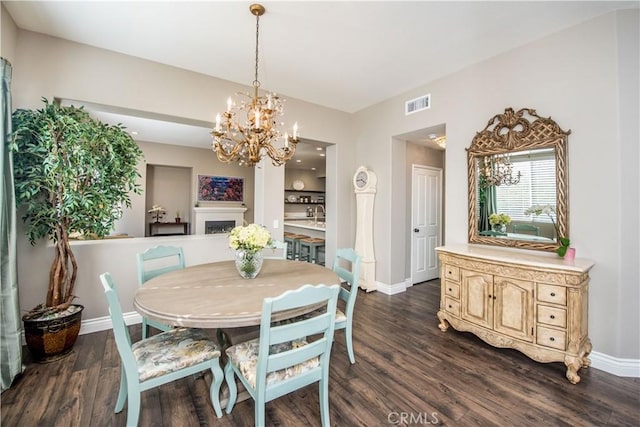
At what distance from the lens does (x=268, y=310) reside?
1341mm

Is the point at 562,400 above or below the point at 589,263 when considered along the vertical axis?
below

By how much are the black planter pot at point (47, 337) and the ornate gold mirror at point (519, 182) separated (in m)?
4.12

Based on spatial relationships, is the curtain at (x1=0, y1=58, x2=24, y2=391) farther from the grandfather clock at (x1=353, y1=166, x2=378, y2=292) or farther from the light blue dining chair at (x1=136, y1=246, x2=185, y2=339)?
the grandfather clock at (x1=353, y1=166, x2=378, y2=292)

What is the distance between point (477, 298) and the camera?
2699 millimetres

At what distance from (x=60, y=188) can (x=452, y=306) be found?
12.7 feet

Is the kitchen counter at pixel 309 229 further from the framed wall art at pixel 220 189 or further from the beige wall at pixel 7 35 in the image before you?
the beige wall at pixel 7 35

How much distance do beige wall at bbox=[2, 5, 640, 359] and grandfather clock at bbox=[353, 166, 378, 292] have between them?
39.6 inches

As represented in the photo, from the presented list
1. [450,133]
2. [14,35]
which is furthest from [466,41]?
[14,35]

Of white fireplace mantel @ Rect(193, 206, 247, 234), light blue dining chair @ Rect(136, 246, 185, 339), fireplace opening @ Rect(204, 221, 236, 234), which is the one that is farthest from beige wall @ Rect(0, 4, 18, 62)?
fireplace opening @ Rect(204, 221, 236, 234)

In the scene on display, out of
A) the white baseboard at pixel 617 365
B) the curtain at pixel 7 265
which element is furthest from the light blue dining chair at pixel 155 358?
the white baseboard at pixel 617 365

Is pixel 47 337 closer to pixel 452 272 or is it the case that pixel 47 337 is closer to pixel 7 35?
pixel 7 35

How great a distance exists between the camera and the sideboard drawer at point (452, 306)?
287cm

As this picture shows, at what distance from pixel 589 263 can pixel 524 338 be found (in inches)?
32.0

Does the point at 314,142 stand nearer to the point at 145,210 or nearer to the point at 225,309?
the point at 225,309
